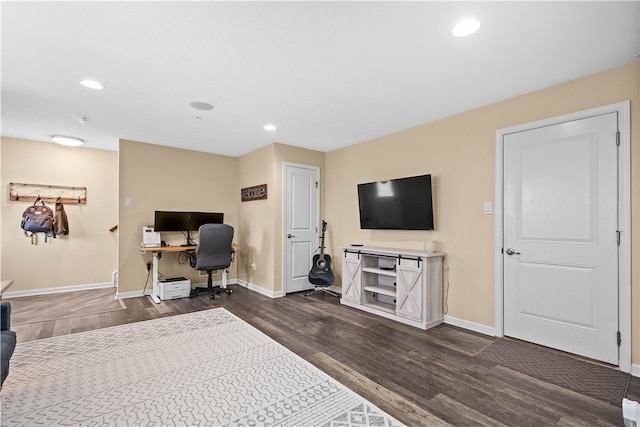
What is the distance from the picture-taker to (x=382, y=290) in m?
3.88

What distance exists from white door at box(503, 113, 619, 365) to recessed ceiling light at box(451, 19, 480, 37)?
1.49m

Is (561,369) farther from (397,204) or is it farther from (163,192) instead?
(163,192)

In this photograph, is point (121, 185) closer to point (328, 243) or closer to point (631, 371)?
point (328, 243)

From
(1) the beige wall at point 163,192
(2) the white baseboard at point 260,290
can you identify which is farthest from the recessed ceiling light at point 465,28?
(1) the beige wall at point 163,192

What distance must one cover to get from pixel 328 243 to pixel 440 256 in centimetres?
219

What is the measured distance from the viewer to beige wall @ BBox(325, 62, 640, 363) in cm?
243

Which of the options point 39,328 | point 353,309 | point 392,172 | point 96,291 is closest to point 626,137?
point 392,172

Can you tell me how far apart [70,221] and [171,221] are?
182cm

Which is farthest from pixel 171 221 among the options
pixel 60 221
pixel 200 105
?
pixel 200 105

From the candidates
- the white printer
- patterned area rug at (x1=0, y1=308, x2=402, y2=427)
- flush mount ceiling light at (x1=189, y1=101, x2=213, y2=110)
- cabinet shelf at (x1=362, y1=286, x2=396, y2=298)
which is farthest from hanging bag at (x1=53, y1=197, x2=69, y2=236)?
cabinet shelf at (x1=362, y1=286, x2=396, y2=298)

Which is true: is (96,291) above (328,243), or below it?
below

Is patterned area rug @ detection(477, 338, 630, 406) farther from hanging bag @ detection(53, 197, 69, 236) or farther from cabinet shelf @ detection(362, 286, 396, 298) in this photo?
hanging bag @ detection(53, 197, 69, 236)

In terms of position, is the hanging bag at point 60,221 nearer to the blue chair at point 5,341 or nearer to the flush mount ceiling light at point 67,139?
the flush mount ceiling light at point 67,139

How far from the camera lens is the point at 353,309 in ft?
13.4
